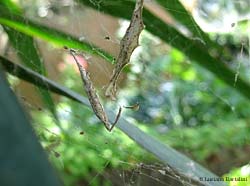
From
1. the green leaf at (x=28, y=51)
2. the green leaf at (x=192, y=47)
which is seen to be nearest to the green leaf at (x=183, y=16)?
the green leaf at (x=192, y=47)

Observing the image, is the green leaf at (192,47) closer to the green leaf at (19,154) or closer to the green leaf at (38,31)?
the green leaf at (38,31)

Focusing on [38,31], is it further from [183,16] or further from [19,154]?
[19,154]

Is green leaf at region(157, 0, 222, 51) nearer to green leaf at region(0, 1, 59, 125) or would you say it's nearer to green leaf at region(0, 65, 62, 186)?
green leaf at region(0, 1, 59, 125)

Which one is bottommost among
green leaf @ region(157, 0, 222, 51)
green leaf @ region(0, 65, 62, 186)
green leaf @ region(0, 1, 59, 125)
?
green leaf @ region(0, 65, 62, 186)

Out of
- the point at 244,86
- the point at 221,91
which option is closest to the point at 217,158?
the point at 221,91

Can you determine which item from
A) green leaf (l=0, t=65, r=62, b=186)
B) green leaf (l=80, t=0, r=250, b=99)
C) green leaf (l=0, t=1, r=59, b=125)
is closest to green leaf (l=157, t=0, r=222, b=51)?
green leaf (l=80, t=0, r=250, b=99)

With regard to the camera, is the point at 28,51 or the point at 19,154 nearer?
the point at 19,154

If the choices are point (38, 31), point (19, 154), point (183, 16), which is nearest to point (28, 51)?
point (38, 31)

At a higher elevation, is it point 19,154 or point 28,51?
point 28,51

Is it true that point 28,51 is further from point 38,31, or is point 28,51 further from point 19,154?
point 19,154
